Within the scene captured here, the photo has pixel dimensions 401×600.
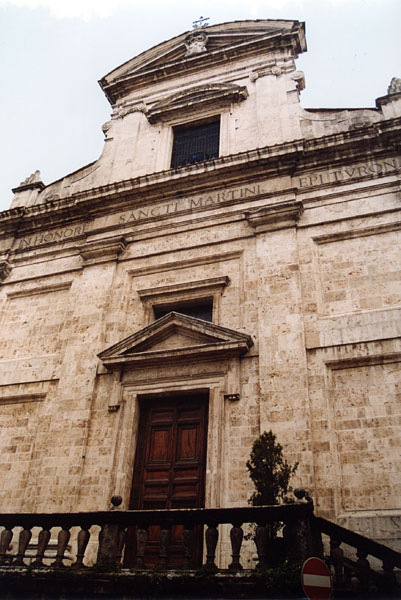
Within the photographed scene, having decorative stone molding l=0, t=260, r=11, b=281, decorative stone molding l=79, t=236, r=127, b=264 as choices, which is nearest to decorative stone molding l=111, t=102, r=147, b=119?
decorative stone molding l=79, t=236, r=127, b=264

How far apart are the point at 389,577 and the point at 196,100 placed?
11.9m

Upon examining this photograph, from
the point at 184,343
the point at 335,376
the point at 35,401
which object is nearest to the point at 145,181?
the point at 184,343

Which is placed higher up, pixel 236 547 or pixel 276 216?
pixel 276 216

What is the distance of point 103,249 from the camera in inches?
468

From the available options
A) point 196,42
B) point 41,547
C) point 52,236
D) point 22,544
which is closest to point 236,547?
point 41,547

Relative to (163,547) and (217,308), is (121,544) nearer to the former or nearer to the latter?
(163,547)

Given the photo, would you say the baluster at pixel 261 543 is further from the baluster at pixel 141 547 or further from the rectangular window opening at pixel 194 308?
the rectangular window opening at pixel 194 308

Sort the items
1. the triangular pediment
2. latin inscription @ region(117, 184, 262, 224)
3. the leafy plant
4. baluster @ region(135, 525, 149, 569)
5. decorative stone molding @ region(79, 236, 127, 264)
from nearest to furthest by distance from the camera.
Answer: baluster @ region(135, 525, 149, 569) < the leafy plant < latin inscription @ region(117, 184, 262, 224) < decorative stone molding @ region(79, 236, 127, 264) < the triangular pediment

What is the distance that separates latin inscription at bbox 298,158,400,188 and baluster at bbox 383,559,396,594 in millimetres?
7416

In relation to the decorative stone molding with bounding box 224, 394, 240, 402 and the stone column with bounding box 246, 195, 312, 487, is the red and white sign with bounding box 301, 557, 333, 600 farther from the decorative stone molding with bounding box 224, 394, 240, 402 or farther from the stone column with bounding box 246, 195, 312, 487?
the decorative stone molding with bounding box 224, 394, 240, 402

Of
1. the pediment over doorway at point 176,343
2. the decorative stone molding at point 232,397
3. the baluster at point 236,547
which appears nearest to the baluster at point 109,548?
the baluster at point 236,547

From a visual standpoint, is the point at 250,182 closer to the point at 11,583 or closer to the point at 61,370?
the point at 61,370

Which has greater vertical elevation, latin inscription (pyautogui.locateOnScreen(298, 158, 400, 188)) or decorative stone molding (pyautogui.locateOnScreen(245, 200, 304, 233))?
latin inscription (pyautogui.locateOnScreen(298, 158, 400, 188))

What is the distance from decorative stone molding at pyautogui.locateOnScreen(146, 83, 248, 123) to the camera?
13320 millimetres
